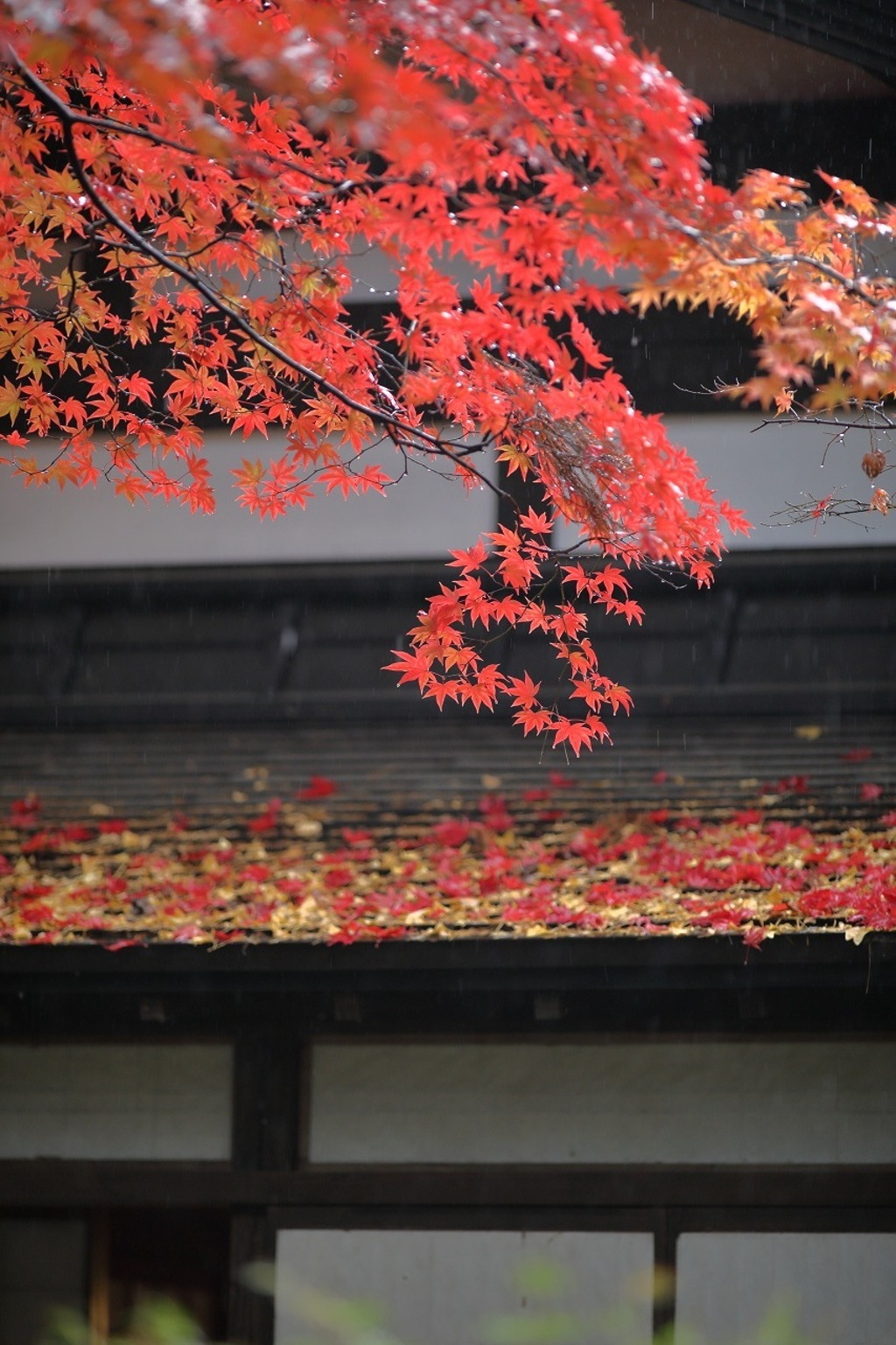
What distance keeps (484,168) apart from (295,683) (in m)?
4.86

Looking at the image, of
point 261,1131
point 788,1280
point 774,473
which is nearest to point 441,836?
point 261,1131

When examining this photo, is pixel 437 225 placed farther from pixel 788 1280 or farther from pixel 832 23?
pixel 832 23

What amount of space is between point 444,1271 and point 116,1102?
71.3 inches

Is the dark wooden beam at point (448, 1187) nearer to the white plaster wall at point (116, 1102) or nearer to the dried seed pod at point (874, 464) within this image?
the white plaster wall at point (116, 1102)

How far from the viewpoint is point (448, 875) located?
20.2 ft

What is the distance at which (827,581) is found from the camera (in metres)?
7.52

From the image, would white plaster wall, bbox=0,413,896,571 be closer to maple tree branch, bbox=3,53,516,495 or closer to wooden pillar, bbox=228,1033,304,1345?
wooden pillar, bbox=228,1033,304,1345

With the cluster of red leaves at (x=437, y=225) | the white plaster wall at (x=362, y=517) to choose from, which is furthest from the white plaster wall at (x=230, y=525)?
the cluster of red leaves at (x=437, y=225)

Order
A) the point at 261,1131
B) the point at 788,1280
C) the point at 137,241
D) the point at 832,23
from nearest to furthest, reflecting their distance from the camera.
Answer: the point at 137,241, the point at 788,1280, the point at 261,1131, the point at 832,23

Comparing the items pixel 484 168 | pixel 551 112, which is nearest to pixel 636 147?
pixel 551 112

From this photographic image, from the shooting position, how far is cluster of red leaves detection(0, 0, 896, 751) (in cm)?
270

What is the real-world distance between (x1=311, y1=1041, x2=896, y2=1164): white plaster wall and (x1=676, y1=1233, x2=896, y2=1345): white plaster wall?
344 mm

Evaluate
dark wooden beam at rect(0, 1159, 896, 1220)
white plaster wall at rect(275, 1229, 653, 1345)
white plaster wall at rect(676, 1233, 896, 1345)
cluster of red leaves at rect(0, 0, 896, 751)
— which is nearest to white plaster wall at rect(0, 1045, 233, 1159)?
dark wooden beam at rect(0, 1159, 896, 1220)

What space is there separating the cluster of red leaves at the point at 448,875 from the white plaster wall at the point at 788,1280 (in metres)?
1.53
